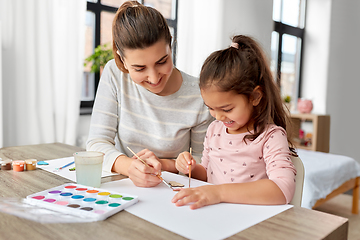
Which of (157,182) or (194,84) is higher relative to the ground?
(194,84)

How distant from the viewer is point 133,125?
1.20 meters

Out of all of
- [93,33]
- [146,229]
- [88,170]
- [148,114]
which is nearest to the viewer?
[146,229]

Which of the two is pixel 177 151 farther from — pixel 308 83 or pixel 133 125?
pixel 308 83

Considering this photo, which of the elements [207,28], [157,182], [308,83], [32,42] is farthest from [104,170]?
[308,83]

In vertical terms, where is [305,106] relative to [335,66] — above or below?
below

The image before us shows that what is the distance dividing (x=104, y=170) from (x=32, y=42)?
4.97ft

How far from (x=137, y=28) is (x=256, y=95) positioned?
15.8 inches

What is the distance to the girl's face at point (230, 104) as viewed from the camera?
902mm

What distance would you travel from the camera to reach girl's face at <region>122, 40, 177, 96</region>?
3.22ft

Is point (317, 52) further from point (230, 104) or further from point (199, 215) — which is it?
point (199, 215)

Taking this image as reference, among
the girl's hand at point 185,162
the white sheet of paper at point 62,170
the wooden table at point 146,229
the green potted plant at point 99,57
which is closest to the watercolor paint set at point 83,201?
the wooden table at point 146,229

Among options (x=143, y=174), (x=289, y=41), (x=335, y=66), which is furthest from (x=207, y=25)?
(x=143, y=174)

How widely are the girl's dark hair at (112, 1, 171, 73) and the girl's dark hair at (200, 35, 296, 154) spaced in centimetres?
18

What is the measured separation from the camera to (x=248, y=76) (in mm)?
914
